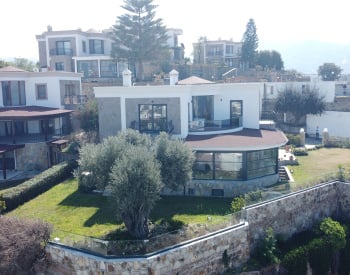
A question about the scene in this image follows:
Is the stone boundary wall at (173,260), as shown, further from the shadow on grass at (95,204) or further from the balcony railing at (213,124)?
the balcony railing at (213,124)

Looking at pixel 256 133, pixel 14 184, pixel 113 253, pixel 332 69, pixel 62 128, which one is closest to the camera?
→ pixel 113 253

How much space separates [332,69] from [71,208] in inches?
2367

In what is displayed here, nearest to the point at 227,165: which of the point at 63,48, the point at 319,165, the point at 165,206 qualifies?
the point at 165,206

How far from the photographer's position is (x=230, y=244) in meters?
17.6

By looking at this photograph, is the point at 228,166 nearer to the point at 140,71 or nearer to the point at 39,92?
the point at 39,92

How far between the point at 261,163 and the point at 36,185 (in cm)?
1402

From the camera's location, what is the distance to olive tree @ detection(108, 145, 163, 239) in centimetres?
1723

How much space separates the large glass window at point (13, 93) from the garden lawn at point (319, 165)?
24013 millimetres

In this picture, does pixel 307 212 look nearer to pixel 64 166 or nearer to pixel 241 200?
pixel 241 200

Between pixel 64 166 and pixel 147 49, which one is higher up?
pixel 147 49

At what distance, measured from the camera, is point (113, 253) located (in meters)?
15.2

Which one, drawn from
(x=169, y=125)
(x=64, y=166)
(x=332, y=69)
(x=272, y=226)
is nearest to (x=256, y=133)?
(x=169, y=125)

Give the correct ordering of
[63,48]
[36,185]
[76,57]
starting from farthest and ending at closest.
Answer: [63,48] < [76,57] < [36,185]

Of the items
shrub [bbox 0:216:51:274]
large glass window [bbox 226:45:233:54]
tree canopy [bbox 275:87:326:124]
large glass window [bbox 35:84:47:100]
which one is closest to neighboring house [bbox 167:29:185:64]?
large glass window [bbox 226:45:233:54]
